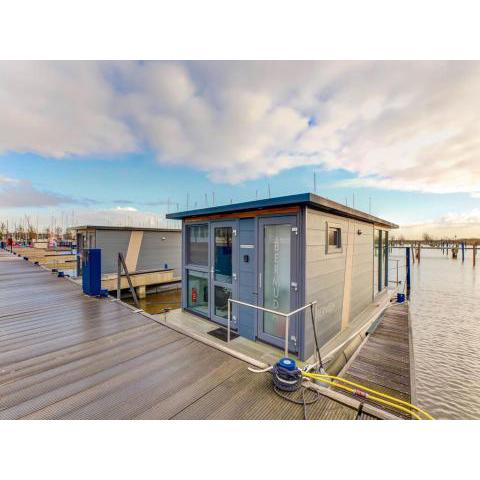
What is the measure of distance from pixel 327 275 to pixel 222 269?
2386 millimetres

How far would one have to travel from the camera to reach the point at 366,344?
477 centimetres

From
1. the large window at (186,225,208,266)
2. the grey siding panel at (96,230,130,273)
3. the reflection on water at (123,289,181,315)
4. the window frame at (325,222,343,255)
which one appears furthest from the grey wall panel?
the grey siding panel at (96,230,130,273)

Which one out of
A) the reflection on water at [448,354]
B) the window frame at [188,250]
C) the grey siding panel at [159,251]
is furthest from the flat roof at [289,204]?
the grey siding panel at [159,251]

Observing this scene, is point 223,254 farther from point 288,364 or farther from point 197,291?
point 288,364

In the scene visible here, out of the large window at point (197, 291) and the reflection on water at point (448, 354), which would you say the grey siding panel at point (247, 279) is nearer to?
the large window at point (197, 291)

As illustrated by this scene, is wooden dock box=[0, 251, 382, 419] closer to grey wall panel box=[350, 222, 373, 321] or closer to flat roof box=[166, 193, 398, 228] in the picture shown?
flat roof box=[166, 193, 398, 228]

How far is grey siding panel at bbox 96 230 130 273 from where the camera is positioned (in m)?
10.3

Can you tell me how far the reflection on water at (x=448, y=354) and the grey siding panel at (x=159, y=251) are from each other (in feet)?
36.4

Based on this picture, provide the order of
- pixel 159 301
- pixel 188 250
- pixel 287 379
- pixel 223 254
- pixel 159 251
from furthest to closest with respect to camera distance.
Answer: pixel 159 251
pixel 159 301
pixel 188 250
pixel 223 254
pixel 287 379

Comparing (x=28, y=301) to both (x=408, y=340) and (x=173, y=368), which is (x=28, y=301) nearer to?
(x=173, y=368)

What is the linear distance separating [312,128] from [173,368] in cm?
716

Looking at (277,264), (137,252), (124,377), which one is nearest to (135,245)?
(137,252)

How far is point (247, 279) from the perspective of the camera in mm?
4719

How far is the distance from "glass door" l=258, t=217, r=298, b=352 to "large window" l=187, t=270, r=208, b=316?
188cm
